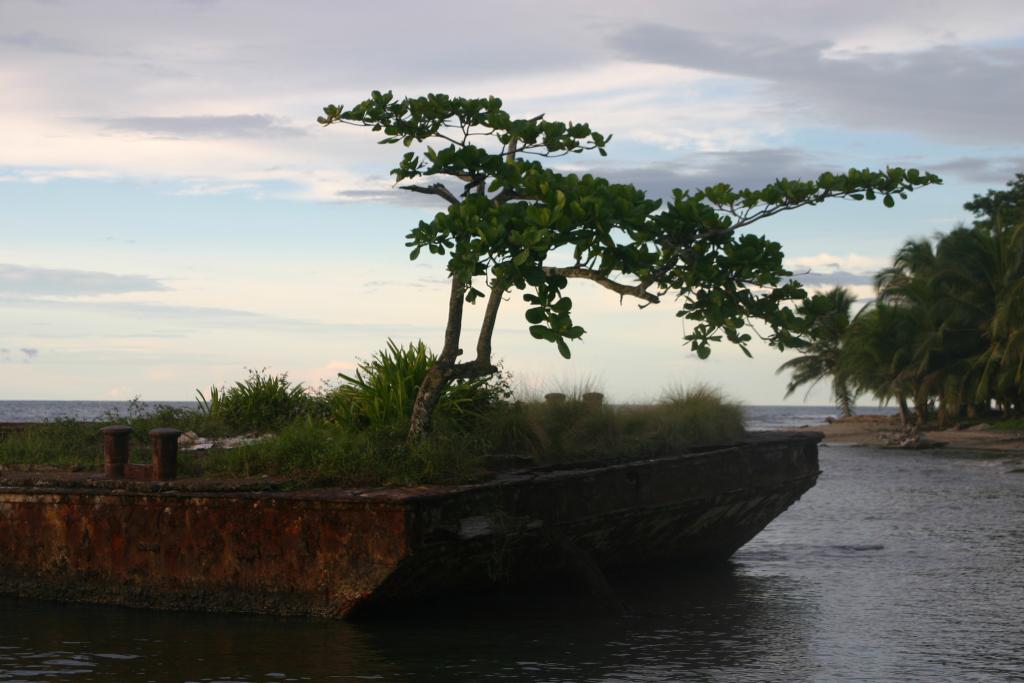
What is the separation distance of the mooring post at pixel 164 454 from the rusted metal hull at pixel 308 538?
0.21 m

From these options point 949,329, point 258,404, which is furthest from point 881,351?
point 258,404

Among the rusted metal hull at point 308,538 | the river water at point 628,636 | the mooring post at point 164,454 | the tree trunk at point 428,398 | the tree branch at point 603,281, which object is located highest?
the tree branch at point 603,281

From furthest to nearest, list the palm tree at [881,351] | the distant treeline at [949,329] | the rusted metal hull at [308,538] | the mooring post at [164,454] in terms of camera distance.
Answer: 1. the palm tree at [881,351]
2. the distant treeline at [949,329]
3. the mooring post at [164,454]
4. the rusted metal hull at [308,538]

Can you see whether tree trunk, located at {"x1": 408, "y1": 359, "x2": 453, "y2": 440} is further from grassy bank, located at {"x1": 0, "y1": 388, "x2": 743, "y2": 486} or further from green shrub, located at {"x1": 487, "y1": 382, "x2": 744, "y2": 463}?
green shrub, located at {"x1": 487, "y1": 382, "x2": 744, "y2": 463}

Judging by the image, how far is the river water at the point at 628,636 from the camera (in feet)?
25.6

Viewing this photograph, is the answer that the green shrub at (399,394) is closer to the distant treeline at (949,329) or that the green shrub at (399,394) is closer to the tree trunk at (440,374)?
the tree trunk at (440,374)

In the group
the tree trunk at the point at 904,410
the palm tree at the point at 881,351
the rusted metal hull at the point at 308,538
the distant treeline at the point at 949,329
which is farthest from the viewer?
the tree trunk at the point at 904,410

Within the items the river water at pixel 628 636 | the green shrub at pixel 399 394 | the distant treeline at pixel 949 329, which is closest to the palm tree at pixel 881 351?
the distant treeline at pixel 949 329

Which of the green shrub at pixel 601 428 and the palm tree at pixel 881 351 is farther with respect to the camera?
the palm tree at pixel 881 351

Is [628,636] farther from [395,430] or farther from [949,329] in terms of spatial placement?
[949,329]

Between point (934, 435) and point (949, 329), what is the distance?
16.1ft

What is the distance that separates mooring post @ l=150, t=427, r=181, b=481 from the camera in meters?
9.26

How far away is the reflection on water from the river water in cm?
2

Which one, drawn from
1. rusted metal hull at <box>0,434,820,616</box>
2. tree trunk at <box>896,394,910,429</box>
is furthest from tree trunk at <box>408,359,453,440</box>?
tree trunk at <box>896,394,910,429</box>
